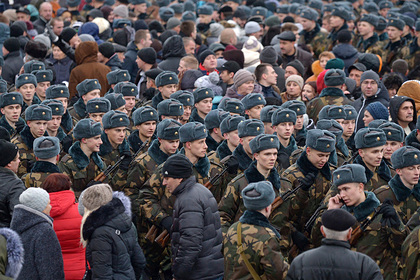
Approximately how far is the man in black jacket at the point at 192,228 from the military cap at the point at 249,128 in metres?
1.69

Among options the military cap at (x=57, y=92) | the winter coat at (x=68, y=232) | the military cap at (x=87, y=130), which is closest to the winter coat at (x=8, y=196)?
A: the winter coat at (x=68, y=232)

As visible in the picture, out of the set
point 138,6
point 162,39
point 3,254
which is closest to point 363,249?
point 3,254

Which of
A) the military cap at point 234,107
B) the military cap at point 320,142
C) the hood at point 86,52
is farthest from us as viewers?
the hood at point 86,52

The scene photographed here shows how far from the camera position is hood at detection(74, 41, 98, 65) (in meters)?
14.2

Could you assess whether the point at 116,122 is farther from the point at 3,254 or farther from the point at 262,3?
the point at 262,3

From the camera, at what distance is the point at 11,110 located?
456 inches

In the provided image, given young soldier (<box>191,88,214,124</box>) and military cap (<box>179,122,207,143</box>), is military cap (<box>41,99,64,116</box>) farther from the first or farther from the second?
military cap (<box>179,122,207,143</box>)

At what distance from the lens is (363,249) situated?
23.4 feet

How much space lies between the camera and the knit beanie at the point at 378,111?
11031 millimetres

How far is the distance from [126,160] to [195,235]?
285 centimetres

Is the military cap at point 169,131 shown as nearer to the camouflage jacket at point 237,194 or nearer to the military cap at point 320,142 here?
the camouflage jacket at point 237,194

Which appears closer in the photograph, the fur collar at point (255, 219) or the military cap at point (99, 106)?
the fur collar at point (255, 219)

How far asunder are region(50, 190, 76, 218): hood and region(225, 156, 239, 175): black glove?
221 cm

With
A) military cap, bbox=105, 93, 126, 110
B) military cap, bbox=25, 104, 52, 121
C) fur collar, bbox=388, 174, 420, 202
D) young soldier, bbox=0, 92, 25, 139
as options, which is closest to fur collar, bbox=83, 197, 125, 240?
fur collar, bbox=388, 174, 420, 202
